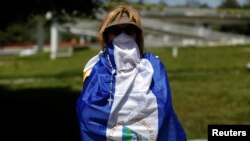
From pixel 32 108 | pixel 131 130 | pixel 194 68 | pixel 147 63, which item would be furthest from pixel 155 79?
pixel 194 68

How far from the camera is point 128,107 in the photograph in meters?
Result: 3.29

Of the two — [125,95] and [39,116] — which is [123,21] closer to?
[125,95]

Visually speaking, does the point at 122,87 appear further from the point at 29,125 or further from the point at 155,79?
the point at 29,125

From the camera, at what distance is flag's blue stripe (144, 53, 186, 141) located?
A: 3.30 meters

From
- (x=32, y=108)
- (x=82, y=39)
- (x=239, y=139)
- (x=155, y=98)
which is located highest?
(x=155, y=98)

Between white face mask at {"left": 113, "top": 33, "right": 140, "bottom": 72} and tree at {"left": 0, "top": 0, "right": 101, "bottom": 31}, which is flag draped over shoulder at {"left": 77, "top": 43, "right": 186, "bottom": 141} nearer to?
white face mask at {"left": 113, "top": 33, "right": 140, "bottom": 72}

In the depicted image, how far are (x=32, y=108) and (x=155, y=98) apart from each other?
29.5 ft

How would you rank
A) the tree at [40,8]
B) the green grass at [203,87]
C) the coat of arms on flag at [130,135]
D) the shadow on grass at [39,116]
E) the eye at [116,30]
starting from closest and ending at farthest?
the coat of arms on flag at [130,135] < the eye at [116,30] < the shadow on grass at [39,116] < the tree at [40,8] < the green grass at [203,87]

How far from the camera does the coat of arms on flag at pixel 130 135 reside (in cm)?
329

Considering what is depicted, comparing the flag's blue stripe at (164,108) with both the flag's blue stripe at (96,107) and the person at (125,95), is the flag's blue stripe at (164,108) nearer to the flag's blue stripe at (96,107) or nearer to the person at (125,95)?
the person at (125,95)

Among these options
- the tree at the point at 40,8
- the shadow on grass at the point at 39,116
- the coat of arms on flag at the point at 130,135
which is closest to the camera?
the coat of arms on flag at the point at 130,135

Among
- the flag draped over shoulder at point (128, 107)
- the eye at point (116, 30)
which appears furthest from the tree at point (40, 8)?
the flag draped over shoulder at point (128, 107)

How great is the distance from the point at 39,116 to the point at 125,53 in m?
7.71

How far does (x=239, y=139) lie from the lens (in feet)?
12.2
